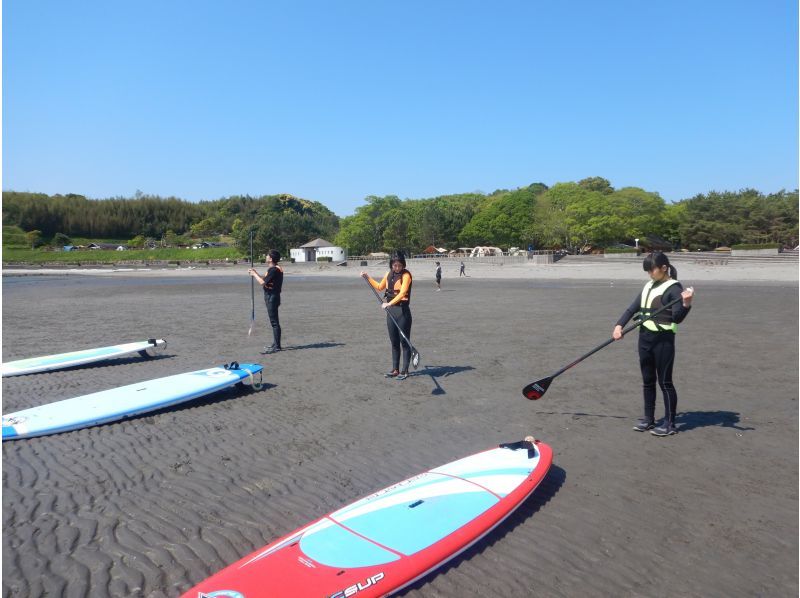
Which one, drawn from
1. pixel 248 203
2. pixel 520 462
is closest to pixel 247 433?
pixel 520 462

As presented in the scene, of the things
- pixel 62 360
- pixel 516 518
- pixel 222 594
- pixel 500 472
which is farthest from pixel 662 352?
pixel 62 360

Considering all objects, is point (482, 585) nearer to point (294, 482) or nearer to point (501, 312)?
point (294, 482)

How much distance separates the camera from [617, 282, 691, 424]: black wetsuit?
235 inches

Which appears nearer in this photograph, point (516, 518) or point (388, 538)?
point (388, 538)

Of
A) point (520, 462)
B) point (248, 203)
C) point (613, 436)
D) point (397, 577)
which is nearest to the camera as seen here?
point (397, 577)

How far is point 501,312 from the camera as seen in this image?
1984 cm

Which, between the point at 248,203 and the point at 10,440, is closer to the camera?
the point at 10,440

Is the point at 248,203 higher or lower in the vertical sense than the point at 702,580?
higher

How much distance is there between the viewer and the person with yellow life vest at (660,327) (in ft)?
19.7

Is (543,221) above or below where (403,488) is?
above

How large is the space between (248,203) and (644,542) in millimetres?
167608

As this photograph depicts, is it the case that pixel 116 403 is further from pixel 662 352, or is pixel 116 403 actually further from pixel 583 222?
pixel 583 222

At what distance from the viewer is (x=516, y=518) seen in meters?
4.57

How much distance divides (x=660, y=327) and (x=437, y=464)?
2.89m
